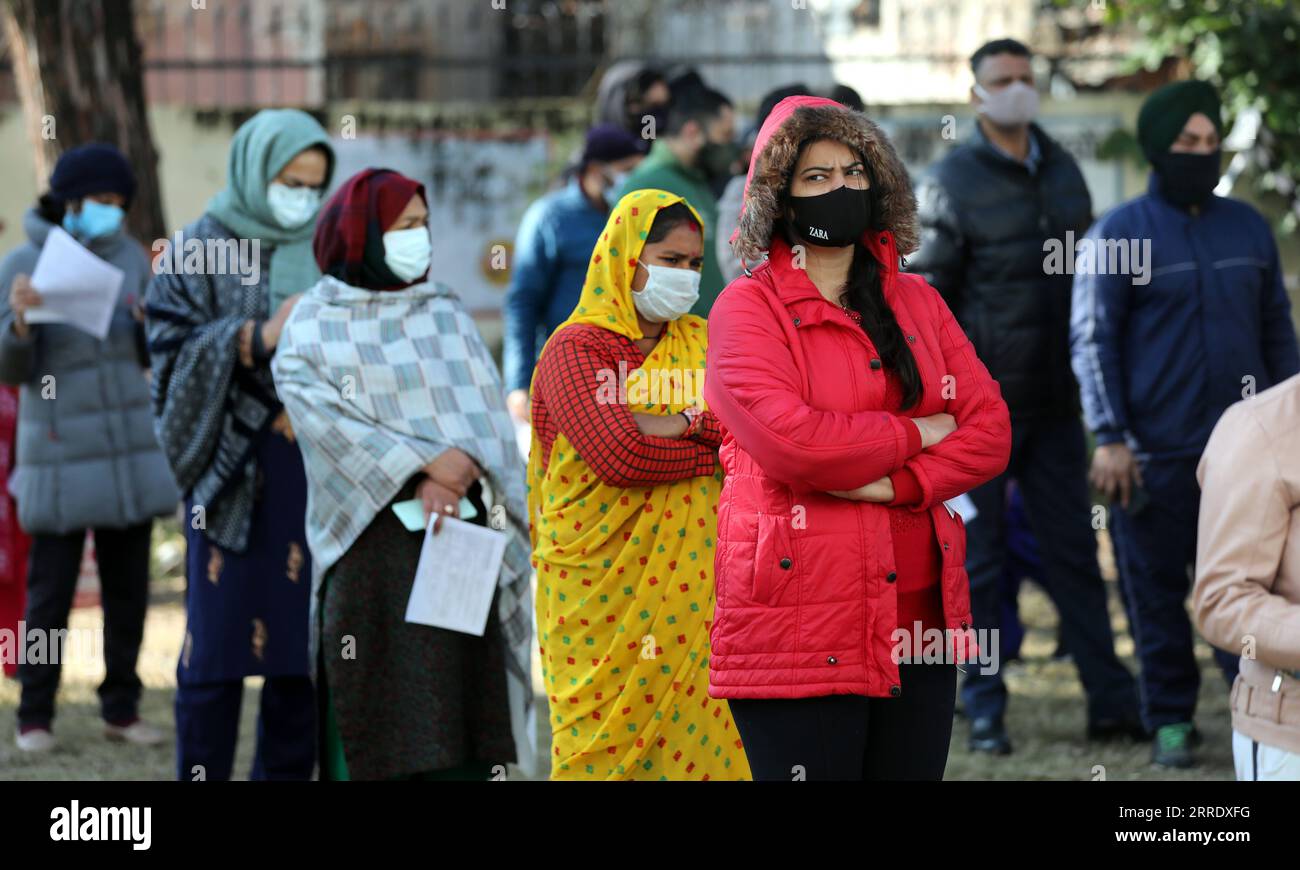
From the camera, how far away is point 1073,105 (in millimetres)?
11367

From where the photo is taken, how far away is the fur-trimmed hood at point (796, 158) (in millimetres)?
3695

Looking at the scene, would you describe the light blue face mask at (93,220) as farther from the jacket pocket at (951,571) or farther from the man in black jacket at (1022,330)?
the jacket pocket at (951,571)

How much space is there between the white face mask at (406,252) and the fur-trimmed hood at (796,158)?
4.82 ft

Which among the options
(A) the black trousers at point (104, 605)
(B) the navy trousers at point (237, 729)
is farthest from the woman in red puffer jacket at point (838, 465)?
(A) the black trousers at point (104, 605)

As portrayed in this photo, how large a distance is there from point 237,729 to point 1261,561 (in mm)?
3101

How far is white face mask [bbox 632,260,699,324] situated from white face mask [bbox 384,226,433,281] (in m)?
0.67

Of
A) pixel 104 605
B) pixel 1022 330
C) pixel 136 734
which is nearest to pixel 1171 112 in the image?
pixel 1022 330

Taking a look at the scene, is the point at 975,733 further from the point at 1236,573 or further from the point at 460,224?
the point at 460,224

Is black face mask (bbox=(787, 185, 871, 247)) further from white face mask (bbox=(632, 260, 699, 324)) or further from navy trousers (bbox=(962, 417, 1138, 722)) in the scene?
navy trousers (bbox=(962, 417, 1138, 722))

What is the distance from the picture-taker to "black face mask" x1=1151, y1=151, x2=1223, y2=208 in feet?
20.3

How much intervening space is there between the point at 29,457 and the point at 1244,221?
14.4 ft

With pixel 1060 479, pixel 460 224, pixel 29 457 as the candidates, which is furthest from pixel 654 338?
pixel 460 224

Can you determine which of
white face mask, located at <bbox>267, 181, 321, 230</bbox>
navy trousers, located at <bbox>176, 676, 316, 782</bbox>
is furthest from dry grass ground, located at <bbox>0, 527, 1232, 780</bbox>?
white face mask, located at <bbox>267, 181, 321, 230</bbox>

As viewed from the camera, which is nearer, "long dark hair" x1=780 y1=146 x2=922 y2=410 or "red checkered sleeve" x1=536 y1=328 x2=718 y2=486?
"long dark hair" x1=780 y1=146 x2=922 y2=410
